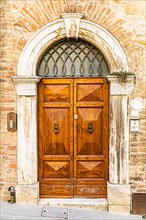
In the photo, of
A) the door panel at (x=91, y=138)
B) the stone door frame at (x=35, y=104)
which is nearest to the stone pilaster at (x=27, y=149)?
the stone door frame at (x=35, y=104)

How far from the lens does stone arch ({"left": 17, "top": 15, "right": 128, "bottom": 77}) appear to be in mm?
5863

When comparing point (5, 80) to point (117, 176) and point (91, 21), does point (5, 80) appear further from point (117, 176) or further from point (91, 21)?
point (117, 176)

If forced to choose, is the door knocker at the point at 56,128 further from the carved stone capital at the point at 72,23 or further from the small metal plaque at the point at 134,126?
the carved stone capital at the point at 72,23

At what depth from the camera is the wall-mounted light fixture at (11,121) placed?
603 centimetres

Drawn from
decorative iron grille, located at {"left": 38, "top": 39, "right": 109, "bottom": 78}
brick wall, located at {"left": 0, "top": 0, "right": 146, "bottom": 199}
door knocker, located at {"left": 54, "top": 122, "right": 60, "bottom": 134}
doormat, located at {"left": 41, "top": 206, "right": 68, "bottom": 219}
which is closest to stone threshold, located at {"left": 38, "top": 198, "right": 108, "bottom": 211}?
doormat, located at {"left": 41, "top": 206, "right": 68, "bottom": 219}

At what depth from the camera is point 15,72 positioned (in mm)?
5988

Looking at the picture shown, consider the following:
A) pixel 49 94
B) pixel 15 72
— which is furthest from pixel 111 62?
pixel 15 72

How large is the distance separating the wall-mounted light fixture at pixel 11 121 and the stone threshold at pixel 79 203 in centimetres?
156

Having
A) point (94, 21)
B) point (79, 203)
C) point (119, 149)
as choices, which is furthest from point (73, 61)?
point (79, 203)

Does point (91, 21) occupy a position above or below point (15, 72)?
above

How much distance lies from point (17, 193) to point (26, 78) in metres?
2.27

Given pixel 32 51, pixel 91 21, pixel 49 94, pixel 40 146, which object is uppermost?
pixel 91 21

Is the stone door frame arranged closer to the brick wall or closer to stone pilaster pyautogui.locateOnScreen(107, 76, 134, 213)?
stone pilaster pyautogui.locateOnScreen(107, 76, 134, 213)

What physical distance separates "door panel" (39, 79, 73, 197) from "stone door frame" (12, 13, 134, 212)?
0.70ft
